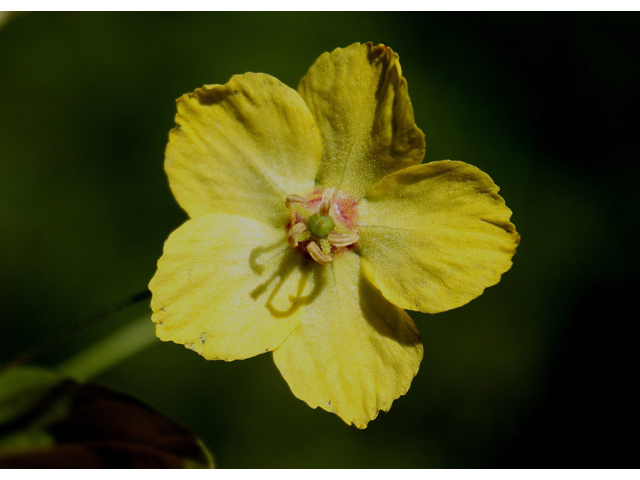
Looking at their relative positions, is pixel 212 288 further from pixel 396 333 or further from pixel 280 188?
pixel 396 333

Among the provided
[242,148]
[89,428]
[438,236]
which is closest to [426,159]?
[438,236]

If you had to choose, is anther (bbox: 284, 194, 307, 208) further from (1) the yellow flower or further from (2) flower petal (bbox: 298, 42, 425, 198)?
(2) flower petal (bbox: 298, 42, 425, 198)

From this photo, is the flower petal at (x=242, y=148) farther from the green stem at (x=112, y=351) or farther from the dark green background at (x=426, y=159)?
the dark green background at (x=426, y=159)

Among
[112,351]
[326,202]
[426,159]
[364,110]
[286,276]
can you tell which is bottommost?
[112,351]

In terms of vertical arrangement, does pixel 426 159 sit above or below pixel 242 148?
below

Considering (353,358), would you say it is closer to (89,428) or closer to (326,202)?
(326,202)

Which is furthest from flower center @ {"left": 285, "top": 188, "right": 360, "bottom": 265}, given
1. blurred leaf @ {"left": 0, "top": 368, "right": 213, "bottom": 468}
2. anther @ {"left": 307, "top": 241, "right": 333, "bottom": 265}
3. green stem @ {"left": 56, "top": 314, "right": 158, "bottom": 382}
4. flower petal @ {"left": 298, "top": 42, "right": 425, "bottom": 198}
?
green stem @ {"left": 56, "top": 314, "right": 158, "bottom": 382}
